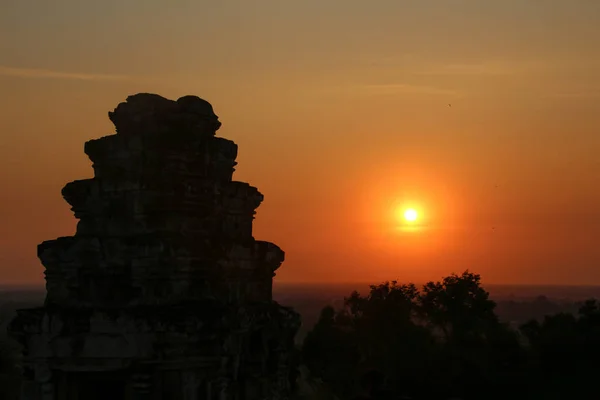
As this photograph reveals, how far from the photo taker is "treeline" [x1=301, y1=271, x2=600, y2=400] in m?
33.1

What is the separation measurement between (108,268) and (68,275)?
24.5 inches

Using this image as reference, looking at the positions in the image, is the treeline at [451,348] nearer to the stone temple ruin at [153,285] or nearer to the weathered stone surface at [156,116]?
the stone temple ruin at [153,285]

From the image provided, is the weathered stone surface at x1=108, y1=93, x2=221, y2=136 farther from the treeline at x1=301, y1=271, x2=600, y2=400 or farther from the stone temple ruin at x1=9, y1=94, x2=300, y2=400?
the treeline at x1=301, y1=271, x2=600, y2=400

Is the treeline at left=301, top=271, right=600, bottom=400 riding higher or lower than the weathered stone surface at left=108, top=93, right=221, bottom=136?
lower

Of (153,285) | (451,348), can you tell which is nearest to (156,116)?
(153,285)

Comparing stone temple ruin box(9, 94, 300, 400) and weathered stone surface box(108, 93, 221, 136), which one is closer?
stone temple ruin box(9, 94, 300, 400)

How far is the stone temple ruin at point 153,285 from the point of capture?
1218 centimetres

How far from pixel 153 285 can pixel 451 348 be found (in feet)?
80.1

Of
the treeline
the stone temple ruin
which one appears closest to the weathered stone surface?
the stone temple ruin

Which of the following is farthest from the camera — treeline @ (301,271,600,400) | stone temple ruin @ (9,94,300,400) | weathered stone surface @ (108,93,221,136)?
treeline @ (301,271,600,400)

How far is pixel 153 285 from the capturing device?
12.5 meters

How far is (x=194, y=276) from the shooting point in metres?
12.7

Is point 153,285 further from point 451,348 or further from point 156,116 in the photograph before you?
point 451,348

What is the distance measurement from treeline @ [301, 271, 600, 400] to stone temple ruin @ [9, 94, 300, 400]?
1728 centimetres
